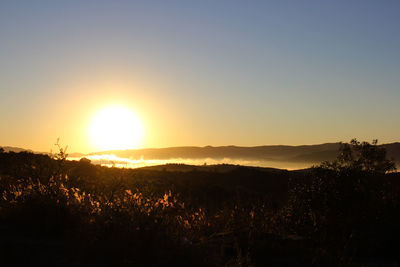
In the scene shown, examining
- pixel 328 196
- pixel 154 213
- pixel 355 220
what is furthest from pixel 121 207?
pixel 328 196

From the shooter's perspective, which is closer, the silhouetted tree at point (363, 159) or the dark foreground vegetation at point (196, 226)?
the dark foreground vegetation at point (196, 226)

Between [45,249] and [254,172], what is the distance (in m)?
37.5

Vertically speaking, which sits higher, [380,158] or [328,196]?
[380,158]

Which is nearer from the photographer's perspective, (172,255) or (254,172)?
(172,255)

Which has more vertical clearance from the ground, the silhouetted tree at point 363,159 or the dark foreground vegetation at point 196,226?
the silhouetted tree at point 363,159

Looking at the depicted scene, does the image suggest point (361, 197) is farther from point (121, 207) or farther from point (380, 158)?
point (121, 207)

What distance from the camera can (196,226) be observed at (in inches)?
384

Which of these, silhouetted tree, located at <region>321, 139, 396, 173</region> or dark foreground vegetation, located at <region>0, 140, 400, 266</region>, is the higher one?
silhouetted tree, located at <region>321, 139, 396, 173</region>

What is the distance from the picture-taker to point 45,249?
7441 millimetres

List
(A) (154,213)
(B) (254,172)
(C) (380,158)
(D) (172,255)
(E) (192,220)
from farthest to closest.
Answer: (B) (254,172) < (C) (380,158) < (E) (192,220) < (A) (154,213) < (D) (172,255)

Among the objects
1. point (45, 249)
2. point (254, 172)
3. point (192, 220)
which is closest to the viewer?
point (45, 249)

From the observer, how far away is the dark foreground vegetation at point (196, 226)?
281 inches

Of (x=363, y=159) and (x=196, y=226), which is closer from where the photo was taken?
(x=196, y=226)

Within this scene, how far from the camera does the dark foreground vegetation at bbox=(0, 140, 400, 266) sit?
7.13m
